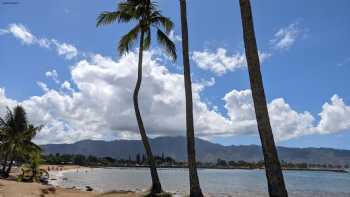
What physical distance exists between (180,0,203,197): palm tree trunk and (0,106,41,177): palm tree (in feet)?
98.6

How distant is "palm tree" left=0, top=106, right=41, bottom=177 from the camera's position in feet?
137

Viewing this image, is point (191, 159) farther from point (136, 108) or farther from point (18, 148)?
point (18, 148)

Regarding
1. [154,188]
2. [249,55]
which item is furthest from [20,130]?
[249,55]

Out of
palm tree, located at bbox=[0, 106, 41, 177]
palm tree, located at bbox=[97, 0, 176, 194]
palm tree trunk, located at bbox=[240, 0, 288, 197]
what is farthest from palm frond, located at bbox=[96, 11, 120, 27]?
palm tree, located at bbox=[0, 106, 41, 177]

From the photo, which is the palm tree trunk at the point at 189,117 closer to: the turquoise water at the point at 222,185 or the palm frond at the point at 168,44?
the palm frond at the point at 168,44

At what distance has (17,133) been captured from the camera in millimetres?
42406

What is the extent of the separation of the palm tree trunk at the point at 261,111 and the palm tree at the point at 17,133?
119 feet

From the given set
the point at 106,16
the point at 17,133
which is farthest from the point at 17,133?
the point at 106,16

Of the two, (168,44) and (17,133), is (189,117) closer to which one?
(168,44)

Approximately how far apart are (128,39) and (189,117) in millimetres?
6664

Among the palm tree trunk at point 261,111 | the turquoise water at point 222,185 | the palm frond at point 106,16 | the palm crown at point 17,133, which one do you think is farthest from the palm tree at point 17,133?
the palm tree trunk at point 261,111

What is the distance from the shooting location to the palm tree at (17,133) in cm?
4175

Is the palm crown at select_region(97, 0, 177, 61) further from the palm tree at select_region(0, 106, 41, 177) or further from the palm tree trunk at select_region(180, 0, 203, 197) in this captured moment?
the palm tree at select_region(0, 106, 41, 177)

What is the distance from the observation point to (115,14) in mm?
20766
